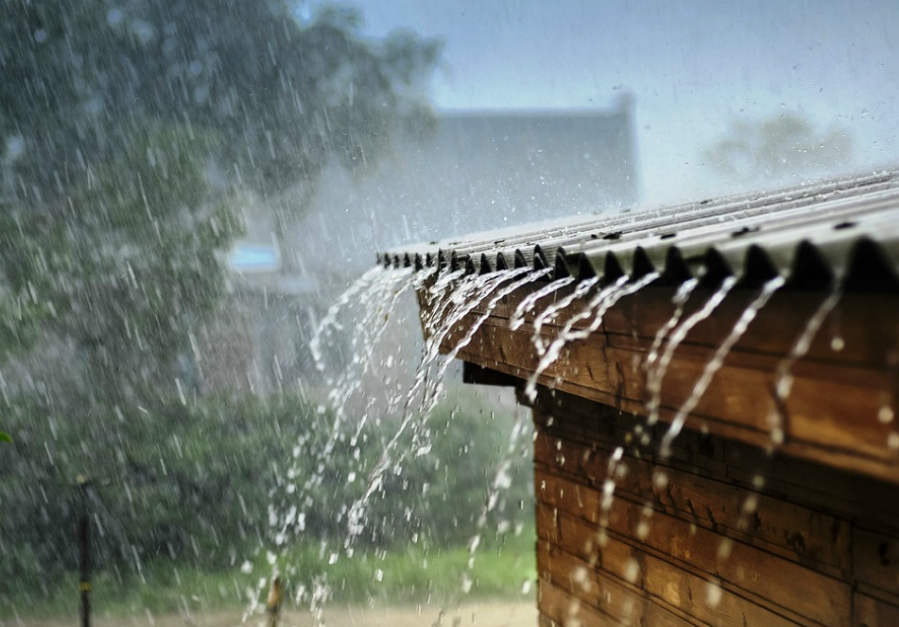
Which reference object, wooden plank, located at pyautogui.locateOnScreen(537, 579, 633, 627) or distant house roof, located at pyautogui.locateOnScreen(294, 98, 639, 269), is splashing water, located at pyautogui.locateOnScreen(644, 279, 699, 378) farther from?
distant house roof, located at pyautogui.locateOnScreen(294, 98, 639, 269)

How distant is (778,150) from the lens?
2608 cm

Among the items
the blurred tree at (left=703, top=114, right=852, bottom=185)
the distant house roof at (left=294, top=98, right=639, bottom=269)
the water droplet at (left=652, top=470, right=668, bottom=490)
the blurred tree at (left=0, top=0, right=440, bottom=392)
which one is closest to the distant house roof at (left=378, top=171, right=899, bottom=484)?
the water droplet at (left=652, top=470, right=668, bottom=490)

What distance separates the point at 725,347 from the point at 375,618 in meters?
11.8

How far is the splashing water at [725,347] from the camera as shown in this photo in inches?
50.3

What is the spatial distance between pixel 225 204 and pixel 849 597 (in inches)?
582

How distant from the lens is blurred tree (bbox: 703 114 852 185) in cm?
2519

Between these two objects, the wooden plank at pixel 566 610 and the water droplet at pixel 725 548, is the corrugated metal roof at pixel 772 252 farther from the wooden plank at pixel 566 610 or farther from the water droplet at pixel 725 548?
the wooden plank at pixel 566 610

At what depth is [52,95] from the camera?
51.8 feet

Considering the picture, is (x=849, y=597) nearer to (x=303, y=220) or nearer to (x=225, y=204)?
(x=225, y=204)

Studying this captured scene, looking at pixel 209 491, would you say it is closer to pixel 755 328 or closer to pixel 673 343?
pixel 673 343

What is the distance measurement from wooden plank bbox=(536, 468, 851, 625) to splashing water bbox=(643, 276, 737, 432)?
64cm

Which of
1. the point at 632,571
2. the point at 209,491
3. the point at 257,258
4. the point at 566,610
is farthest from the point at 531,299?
the point at 257,258

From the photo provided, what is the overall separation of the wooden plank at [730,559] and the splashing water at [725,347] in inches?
26.8

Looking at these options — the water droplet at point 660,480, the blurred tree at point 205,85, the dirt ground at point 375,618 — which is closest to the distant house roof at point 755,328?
the water droplet at point 660,480
